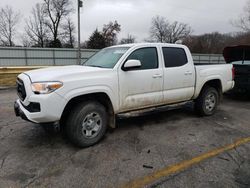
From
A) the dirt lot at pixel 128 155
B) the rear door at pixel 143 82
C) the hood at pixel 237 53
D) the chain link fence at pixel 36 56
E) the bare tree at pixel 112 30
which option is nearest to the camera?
the dirt lot at pixel 128 155

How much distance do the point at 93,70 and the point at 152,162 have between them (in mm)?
1898

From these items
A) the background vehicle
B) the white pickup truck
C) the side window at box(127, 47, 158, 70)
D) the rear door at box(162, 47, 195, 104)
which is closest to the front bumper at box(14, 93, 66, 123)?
the white pickup truck

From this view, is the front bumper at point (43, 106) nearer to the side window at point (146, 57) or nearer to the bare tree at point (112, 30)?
the side window at point (146, 57)

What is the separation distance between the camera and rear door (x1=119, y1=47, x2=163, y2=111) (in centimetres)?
390

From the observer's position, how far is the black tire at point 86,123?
3.42m

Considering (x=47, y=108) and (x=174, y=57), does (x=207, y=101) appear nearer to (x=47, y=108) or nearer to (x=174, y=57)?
(x=174, y=57)

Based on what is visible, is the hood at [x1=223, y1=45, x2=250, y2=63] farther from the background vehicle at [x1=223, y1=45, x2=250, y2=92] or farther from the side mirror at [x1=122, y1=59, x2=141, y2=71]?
the side mirror at [x1=122, y1=59, x2=141, y2=71]

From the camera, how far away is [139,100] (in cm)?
414

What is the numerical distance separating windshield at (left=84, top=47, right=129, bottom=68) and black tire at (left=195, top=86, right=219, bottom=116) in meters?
2.57

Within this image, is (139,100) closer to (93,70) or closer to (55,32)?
(93,70)

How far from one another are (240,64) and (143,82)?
5.31 metres

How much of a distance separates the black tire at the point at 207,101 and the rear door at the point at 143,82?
1.49 metres

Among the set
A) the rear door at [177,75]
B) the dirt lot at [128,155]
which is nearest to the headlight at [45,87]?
the dirt lot at [128,155]

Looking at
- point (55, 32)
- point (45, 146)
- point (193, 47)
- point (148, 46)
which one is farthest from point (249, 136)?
point (193, 47)
